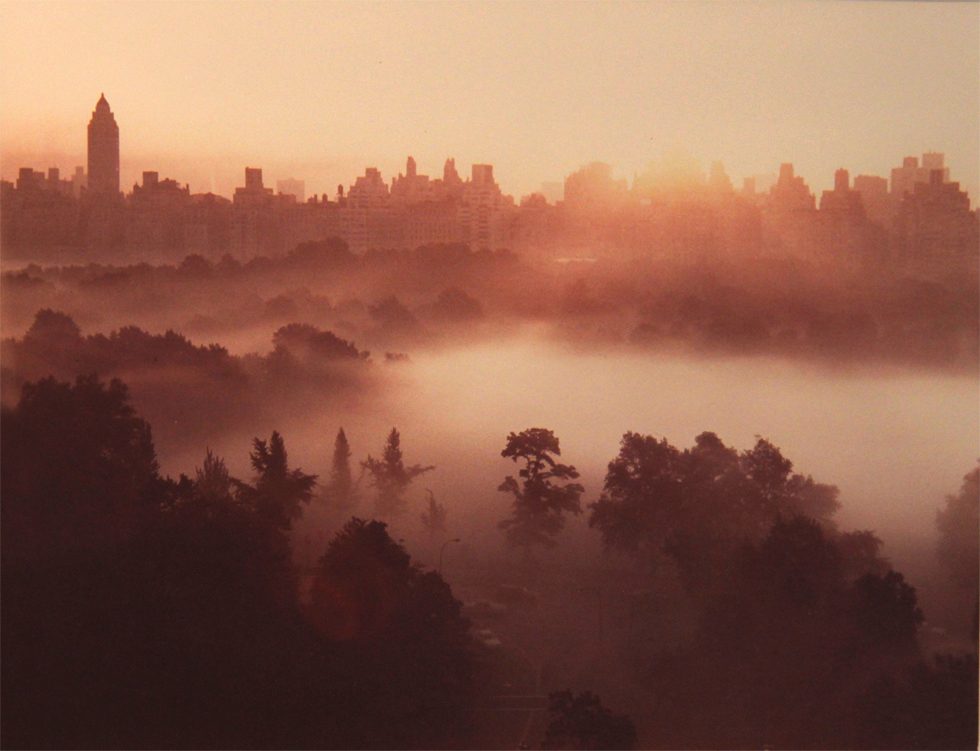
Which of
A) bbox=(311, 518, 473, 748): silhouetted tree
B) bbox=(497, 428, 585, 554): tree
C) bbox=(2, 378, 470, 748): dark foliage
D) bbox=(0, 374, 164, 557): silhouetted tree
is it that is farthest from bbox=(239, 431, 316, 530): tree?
bbox=(497, 428, 585, 554): tree

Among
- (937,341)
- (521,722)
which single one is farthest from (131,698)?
(937,341)

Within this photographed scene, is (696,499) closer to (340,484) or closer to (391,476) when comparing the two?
(391,476)

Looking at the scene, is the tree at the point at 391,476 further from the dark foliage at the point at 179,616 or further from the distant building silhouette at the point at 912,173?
the distant building silhouette at the point at 912,173

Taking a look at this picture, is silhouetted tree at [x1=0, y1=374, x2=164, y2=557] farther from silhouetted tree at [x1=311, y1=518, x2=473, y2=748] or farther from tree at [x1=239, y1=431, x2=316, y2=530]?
silhouetted tree at [x1=311, y1=518, x2=473, y2=748]

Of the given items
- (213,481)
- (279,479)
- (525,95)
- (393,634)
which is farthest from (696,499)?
(213,481)

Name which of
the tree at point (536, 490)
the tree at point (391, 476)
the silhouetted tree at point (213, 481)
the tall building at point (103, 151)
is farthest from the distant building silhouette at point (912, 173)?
the tall building at point (103, 151)

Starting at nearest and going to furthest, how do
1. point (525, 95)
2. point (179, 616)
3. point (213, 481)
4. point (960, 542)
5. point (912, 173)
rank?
point (179, 616)
point (213, 481)
point (960, 542)
point (525, 95)
point (912, 173)
